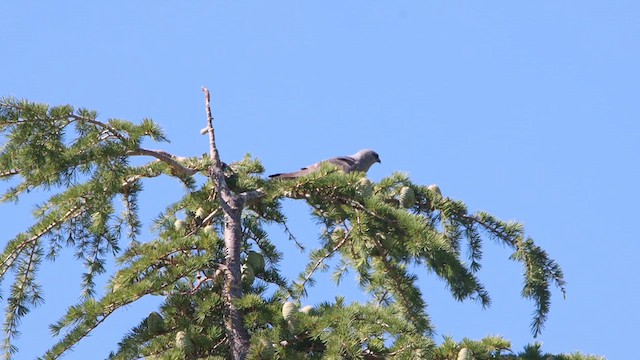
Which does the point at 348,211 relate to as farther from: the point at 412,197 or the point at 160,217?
the point at 160,217

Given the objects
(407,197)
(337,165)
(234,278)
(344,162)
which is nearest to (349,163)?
(344,162)

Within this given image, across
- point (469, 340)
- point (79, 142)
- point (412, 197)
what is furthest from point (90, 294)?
point (469, 340)

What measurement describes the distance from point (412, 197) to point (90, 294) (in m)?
1.87

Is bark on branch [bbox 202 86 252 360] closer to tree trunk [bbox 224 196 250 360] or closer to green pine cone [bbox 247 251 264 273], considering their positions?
tree trunk [bbox 224 196 250 360]

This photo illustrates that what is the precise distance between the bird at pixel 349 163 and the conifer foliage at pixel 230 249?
6.9 inches

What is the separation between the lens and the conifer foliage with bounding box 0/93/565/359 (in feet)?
16.7

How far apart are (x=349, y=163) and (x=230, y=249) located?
6.08ft

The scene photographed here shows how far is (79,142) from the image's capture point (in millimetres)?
5508

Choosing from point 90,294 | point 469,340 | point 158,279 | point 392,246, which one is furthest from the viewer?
point 90,294

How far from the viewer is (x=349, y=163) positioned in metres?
7.32

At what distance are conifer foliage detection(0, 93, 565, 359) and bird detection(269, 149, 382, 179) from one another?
0.18m

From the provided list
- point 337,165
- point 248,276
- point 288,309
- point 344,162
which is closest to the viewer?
point 288,309

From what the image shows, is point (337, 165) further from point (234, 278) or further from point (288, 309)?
point (288, 309)

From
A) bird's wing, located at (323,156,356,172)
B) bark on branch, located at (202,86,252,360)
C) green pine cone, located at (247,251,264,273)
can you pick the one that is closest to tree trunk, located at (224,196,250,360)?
bark on branch, located at (202,86,252,360)
